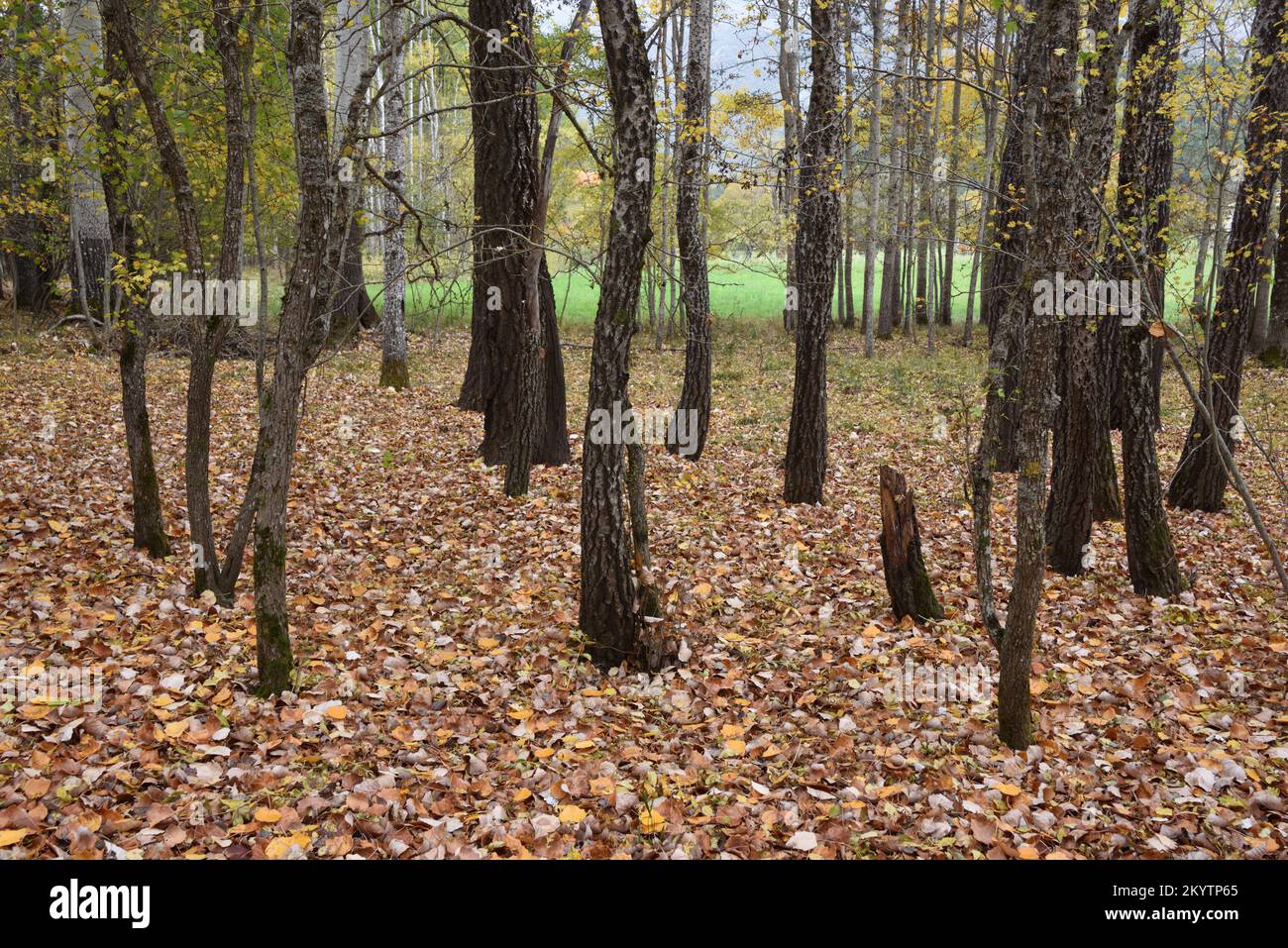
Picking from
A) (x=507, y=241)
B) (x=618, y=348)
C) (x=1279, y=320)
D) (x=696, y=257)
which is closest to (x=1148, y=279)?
(x=618, y=348)

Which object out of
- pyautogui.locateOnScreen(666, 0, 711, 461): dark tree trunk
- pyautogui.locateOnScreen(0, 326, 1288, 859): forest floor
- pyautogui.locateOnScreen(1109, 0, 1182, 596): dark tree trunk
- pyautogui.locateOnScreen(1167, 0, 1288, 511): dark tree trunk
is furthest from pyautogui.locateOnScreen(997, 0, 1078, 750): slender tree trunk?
pyautogui.locateOnScreen(666, 0, 711, 461): dark tree trunk

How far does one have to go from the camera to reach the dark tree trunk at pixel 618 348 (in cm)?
532

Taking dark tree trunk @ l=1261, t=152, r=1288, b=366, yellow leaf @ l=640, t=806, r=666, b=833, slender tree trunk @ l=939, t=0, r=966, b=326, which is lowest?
yellow leaf @ l=640, t=806, r=666, b=833

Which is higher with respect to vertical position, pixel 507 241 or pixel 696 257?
pixel 696 257

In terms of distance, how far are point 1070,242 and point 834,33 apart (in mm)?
5544

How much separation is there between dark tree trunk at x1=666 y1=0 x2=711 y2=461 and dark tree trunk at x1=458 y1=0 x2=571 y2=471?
208 cm

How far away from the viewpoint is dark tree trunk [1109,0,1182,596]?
6.56m

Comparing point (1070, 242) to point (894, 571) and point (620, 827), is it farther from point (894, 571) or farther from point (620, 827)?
point (620, 827)

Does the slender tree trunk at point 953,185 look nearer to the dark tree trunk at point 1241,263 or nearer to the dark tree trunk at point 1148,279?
the dark tree trunk at point 1241,263

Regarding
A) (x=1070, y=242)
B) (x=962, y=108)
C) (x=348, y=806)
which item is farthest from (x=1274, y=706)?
(x=962, y=108)

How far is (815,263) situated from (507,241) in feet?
11.1

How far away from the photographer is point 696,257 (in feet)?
35.5

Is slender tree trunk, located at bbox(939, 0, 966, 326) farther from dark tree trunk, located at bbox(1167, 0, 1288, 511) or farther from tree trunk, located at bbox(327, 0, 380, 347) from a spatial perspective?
tree trunk, located at bbox(327, 0, 380, 347)

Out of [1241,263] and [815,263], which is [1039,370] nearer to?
[815,263]
